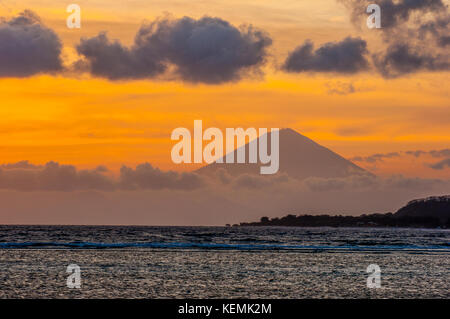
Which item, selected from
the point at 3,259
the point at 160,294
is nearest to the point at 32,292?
the point at 160,294

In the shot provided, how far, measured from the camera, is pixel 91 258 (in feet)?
198

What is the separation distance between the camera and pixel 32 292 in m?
33.5

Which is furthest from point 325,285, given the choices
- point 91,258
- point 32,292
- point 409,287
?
point 91,258

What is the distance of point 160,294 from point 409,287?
597 inches

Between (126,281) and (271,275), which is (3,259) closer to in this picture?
(126,281)

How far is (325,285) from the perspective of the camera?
1526 inches
